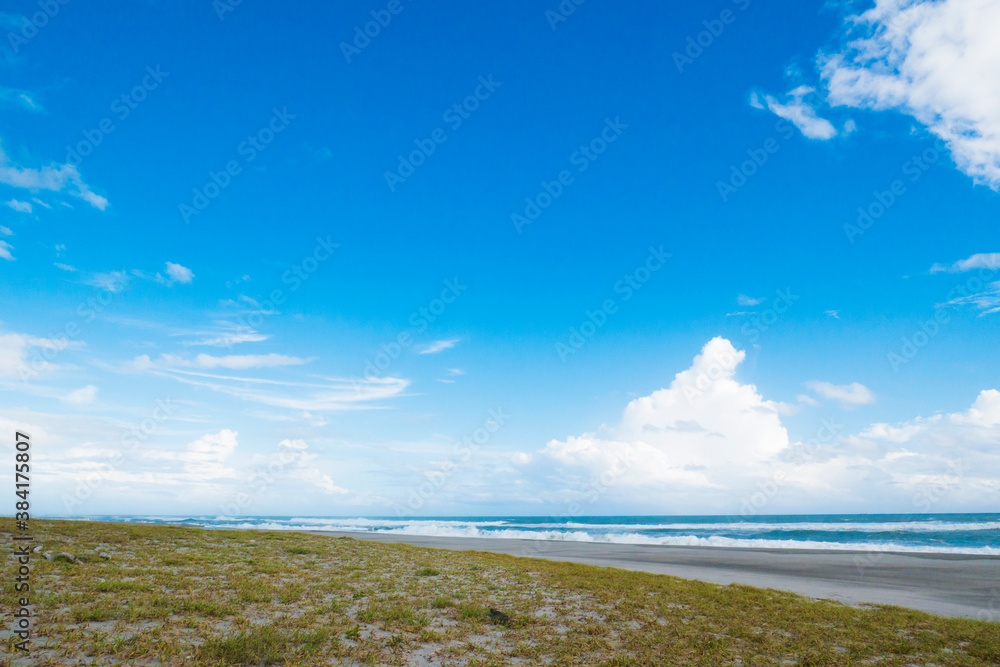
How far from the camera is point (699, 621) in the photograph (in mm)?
14078

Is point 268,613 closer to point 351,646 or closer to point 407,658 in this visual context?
point 351,646

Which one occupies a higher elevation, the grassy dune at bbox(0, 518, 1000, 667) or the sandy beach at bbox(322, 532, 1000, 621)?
the grassy dune at bbox(0, 518, 1000, 667)

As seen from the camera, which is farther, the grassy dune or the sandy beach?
the sandy beach

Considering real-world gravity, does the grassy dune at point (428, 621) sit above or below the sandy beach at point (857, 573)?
above

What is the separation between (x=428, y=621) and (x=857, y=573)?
29.6 m

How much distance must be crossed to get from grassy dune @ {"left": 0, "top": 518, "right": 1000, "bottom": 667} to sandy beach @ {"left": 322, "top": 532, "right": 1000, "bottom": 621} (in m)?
5.18

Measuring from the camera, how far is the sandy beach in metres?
20.6

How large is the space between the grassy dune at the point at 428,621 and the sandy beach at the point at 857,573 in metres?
5.18

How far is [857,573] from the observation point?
2956 cm

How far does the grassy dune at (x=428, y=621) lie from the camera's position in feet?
32.8

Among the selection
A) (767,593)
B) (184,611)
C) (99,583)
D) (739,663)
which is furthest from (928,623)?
(99,583)

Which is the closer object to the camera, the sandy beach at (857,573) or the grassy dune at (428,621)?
the grassy dune at (428,621)

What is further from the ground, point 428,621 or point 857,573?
point 428,621

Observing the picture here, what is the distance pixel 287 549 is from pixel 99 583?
14.1m
